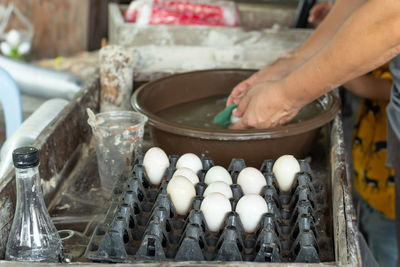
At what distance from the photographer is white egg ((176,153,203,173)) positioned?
135 cm

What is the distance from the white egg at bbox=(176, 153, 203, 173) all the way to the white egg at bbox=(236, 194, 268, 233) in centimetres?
23

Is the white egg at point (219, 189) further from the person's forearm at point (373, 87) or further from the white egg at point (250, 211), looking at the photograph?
the person's forearm at point (373, 87)

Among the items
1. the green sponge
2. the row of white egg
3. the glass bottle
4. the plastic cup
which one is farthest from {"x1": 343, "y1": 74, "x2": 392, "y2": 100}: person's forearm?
the glass bottle

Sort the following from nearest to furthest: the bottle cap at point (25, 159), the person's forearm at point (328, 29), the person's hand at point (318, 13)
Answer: the bottle cap at point (25, 159), the person's forearm at point (328, 29), the person's hand at point (318, 13)

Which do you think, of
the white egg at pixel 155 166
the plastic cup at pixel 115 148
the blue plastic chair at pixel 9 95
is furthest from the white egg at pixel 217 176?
the blue plastic chair at pixel 9 95

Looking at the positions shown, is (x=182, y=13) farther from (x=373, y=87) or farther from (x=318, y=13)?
(x=373, y=87)

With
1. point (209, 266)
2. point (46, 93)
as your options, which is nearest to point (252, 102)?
point (209, 266)

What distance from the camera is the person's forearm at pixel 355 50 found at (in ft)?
3.94

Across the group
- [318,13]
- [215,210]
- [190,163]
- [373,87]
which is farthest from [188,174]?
[318,13]

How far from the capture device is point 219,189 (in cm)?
121

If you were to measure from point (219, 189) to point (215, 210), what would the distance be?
92mm

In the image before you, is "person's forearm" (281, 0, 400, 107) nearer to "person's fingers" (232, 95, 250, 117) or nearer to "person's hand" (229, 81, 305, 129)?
"person's hand" (229, 81, 305, 129)

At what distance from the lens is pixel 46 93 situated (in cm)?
285

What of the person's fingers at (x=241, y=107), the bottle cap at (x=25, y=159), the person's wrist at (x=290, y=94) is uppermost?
the person's wrist at (x=290, y=94)
